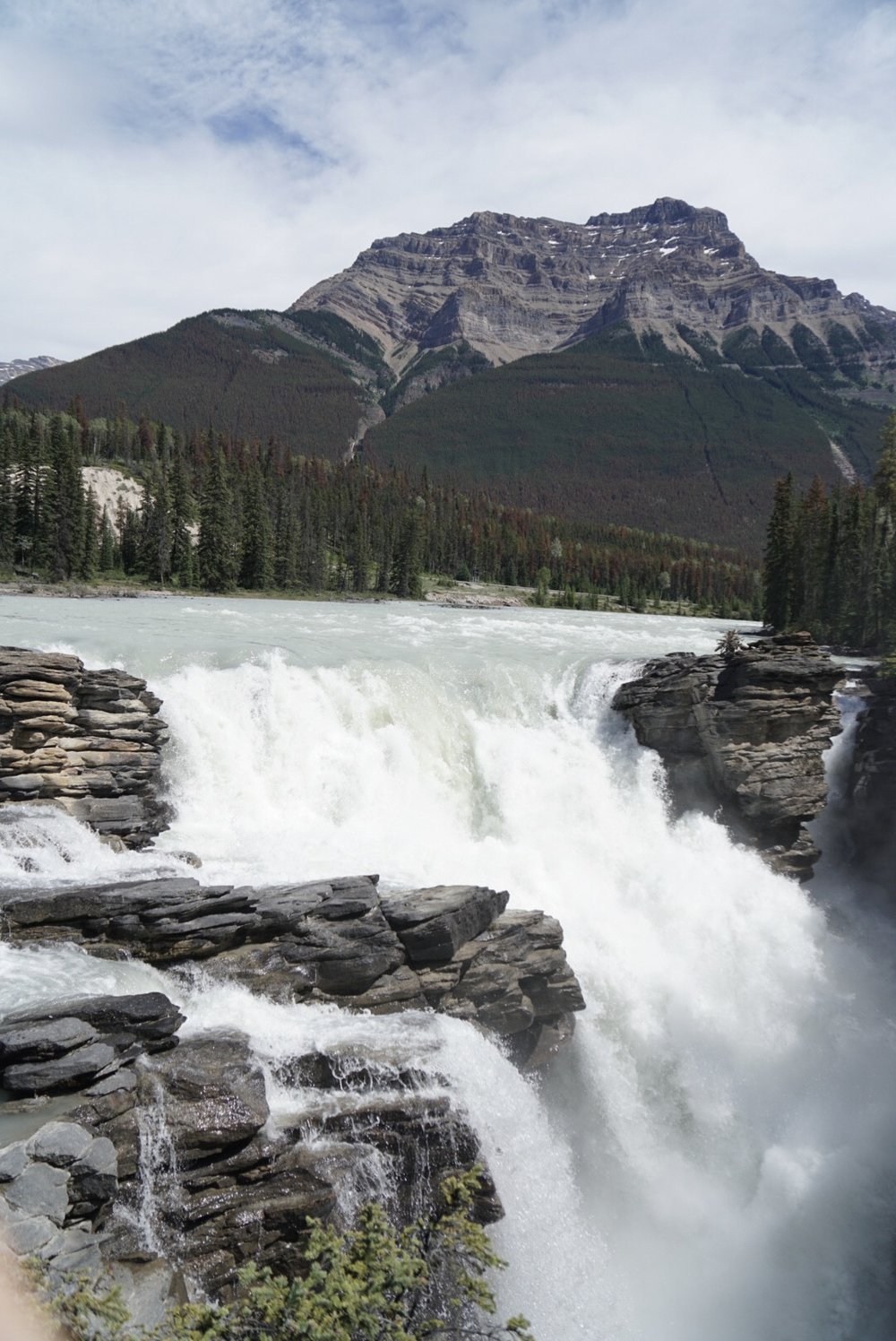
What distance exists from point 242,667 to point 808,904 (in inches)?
810

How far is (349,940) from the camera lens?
1567 cm

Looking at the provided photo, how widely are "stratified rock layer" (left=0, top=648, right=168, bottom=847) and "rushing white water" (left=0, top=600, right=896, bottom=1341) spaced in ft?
3.66

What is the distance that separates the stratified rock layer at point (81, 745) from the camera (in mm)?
20438

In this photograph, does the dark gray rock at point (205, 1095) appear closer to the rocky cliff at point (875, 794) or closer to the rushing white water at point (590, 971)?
the rushing white water at point (590, 971)

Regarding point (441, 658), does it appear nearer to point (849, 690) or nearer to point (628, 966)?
point (628, 966)

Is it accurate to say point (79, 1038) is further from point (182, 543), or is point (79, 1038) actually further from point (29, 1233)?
point (182, 543)

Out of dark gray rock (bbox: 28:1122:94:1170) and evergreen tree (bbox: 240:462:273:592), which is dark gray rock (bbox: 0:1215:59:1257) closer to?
dark gray rock (bbox: 28:1122:94:1170)

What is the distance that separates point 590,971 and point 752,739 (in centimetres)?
1234

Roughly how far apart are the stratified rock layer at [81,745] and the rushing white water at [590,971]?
1117mm

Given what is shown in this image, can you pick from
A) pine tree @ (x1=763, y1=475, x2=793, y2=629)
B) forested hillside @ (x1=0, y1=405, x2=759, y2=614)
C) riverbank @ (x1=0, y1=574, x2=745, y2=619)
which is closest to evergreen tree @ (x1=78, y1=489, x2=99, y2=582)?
forested hillside @ (x1=0, y1=405, x2=759, y2=614)

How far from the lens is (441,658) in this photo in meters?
32.4

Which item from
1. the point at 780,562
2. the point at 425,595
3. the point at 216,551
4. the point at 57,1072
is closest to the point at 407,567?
Result: the point at 425,595

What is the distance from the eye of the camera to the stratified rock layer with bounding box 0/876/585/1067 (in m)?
14.7

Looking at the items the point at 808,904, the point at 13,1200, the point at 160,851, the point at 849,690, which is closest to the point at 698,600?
the point at 849,690
